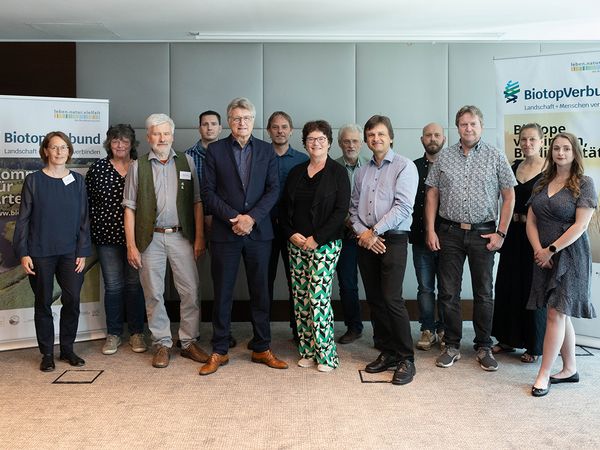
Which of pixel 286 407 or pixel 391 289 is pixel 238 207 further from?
pixel 286 407

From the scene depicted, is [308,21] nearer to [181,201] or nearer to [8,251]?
[181,201]

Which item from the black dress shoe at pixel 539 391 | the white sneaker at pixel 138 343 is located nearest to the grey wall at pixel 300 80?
the white sneaker at pixel 138 343

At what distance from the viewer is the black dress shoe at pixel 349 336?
4727 millimetres

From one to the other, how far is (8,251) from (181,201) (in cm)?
154

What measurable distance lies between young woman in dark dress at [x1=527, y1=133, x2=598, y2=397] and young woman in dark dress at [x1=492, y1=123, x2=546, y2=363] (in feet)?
1.47

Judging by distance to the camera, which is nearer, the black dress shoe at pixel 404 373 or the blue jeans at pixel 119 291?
the black dress shoe at pixel 404 373

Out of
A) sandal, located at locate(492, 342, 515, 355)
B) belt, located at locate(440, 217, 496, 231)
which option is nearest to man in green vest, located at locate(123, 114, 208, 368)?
belt, located at locate(440, 217, 496, 231)

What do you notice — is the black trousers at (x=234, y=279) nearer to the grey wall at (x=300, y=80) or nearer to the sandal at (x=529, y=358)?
the grey wall at (x=300, y=80)

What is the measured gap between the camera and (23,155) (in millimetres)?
4496

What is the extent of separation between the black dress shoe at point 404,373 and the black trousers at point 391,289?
0.05 metres

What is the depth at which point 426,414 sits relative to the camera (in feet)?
10.7

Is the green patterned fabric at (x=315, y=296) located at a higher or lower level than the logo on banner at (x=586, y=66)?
lower

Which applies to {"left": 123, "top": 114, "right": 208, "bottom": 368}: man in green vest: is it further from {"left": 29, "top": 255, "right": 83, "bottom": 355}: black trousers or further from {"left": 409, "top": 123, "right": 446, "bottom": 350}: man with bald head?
{"left": 409, "top": 123, "right": 446, "bottom": 350}: man with bald head

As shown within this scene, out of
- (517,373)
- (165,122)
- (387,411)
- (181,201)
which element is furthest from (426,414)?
(165,122)
